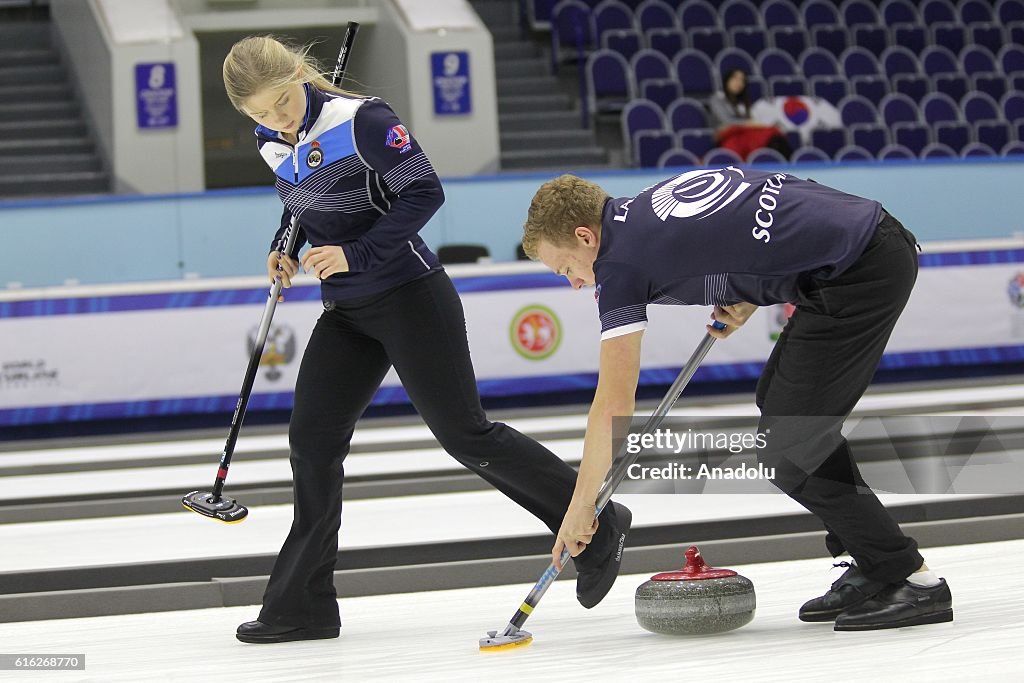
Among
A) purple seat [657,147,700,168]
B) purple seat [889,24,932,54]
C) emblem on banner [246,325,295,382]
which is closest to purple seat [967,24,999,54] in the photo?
purple seat [889,24,932,54]

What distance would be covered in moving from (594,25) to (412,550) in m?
9.69

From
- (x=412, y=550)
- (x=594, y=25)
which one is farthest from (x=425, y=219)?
(x=594, y=25)

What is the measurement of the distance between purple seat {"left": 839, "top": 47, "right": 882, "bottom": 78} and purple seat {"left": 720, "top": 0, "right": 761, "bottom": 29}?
98cm

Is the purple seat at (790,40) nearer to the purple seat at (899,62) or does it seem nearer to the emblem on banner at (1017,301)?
the purple seat at (899,62)

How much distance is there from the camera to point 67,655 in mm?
2877

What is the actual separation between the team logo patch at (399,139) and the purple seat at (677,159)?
7814 millimetres

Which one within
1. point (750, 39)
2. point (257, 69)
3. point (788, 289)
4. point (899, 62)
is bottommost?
point (899, 62)

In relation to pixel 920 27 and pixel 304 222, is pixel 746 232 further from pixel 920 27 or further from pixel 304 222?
pixel 920 27

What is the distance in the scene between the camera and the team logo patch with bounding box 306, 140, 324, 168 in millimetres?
2943

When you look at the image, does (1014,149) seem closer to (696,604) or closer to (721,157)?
(721,157)

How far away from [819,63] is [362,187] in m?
10.5

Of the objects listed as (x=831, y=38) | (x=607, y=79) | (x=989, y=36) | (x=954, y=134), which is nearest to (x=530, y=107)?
(x=607, y=79)

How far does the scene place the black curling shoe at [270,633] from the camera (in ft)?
9.78

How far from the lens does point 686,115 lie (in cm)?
1137
